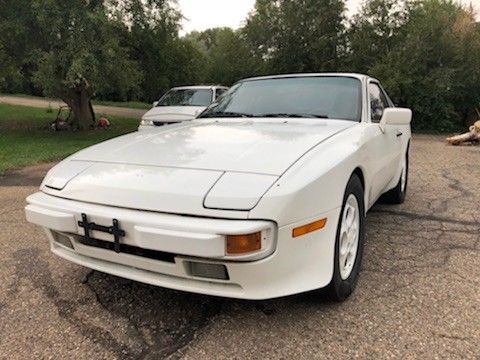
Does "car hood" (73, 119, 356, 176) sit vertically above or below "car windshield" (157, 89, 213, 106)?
above

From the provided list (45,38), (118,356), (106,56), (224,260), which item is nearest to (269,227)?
(224,260)

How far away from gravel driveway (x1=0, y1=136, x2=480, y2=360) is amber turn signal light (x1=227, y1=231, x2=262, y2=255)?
0.53 meters

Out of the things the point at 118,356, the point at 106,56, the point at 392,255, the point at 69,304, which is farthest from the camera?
the point at 106,56

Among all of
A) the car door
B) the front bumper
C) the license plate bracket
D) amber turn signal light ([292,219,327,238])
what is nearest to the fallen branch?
the car door

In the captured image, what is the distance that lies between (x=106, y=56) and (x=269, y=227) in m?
9.39

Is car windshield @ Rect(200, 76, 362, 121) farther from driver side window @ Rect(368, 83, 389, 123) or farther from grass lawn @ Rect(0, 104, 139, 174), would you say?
grass lawn @ Rect(0, 104, 139, 174)

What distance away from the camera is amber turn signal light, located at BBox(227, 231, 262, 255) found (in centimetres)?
192

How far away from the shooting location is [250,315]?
2.41m

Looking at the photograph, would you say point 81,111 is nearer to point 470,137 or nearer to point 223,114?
point 470,137

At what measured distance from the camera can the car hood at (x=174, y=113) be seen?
9.20m

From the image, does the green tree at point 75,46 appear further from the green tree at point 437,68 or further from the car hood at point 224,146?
the green tree at point 437,68

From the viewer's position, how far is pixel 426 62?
43.8ft

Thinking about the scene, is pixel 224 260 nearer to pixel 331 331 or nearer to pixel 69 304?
pixel 331 331

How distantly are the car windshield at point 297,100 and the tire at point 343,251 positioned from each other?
80 cm
